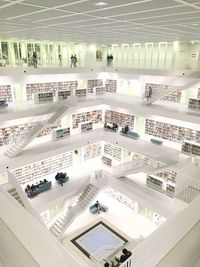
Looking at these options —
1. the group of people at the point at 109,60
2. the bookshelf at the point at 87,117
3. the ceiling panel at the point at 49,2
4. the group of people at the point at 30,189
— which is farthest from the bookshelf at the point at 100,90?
the ceiling panel at the point at 49,2

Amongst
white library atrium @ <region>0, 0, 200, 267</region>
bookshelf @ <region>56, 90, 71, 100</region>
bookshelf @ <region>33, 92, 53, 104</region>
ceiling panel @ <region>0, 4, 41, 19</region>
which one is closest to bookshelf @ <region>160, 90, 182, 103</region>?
white library atrium @ <region>0, 0, 200, 267</region>

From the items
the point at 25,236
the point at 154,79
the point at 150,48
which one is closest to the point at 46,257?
the point at 25,236

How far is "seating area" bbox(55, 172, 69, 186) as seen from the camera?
13.4 meters

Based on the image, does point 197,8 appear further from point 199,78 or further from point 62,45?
point 62,45

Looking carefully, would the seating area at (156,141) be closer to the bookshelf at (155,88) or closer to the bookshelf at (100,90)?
the bookshelf at (155,88)

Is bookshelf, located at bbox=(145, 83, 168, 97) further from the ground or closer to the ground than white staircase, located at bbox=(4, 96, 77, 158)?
further from the ground

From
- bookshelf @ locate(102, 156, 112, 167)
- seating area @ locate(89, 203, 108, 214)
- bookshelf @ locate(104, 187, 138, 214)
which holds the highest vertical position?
bookshelf @ locate(102, 156, 112, 167)

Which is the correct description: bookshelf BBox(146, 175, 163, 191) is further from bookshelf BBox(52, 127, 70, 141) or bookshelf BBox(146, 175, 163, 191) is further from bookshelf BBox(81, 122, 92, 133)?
bookshelf BBox(52, 127, 70, 141)

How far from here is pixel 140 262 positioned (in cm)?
336

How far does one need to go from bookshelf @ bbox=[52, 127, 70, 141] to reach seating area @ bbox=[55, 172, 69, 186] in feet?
7.17

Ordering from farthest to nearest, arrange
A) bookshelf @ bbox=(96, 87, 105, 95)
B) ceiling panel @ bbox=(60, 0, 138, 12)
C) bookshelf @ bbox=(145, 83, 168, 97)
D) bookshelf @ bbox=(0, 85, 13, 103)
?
bookshelf @ bbox=(96, 87, 105, 95)
bookshelf @ bbox=(145, 83, 168, 97)
bookshelf @ bbox=(0, 85, 13, 103)
ceiling panel @ bbox=(60, 0, 138, 12)

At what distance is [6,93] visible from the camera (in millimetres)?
12734

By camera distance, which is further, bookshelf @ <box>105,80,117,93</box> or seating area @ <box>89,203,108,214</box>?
bookshelf @ <box>105,80,117,93</box>

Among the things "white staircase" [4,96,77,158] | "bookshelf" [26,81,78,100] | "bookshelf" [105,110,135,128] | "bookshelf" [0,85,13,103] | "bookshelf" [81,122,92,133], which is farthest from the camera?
"bookshelf" [105,110,135,128]
